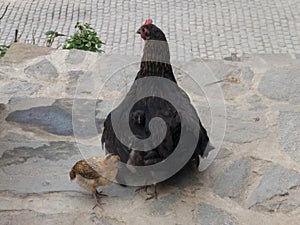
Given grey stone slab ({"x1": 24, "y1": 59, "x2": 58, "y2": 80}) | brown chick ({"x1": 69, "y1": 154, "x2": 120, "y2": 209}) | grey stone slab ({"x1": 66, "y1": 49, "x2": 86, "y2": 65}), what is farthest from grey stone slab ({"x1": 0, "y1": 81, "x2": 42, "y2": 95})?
brown chick ({"x1": 69, "y1": 154, "x2": 120, "y2": 209})

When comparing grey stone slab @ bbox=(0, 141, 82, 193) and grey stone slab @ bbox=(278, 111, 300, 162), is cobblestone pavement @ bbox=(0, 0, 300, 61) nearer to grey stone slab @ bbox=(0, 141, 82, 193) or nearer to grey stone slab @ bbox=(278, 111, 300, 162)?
grey stone slab @ bbox=(278, 111, 300, 162)

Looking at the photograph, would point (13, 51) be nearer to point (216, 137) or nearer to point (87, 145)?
point (87, 145)

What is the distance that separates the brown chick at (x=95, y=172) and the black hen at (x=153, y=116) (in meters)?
0.07

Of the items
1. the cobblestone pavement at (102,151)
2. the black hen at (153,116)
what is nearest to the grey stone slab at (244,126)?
the cobblestone pavement at (102,151)

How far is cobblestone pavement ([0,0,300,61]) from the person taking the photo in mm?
6688

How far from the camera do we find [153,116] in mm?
3256

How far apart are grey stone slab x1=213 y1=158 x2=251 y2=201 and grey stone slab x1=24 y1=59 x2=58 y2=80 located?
5.92 ft

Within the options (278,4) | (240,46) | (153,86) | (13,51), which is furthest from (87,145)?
(278,4)

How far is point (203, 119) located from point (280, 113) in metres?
0.54

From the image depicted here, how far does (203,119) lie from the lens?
13.7ft

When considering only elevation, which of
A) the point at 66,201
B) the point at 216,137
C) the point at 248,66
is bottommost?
the point at 66,201

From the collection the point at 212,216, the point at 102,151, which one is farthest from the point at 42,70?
the point at 212,216

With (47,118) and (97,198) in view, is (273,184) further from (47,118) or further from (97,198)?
(47,118)

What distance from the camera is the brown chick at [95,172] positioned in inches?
129
